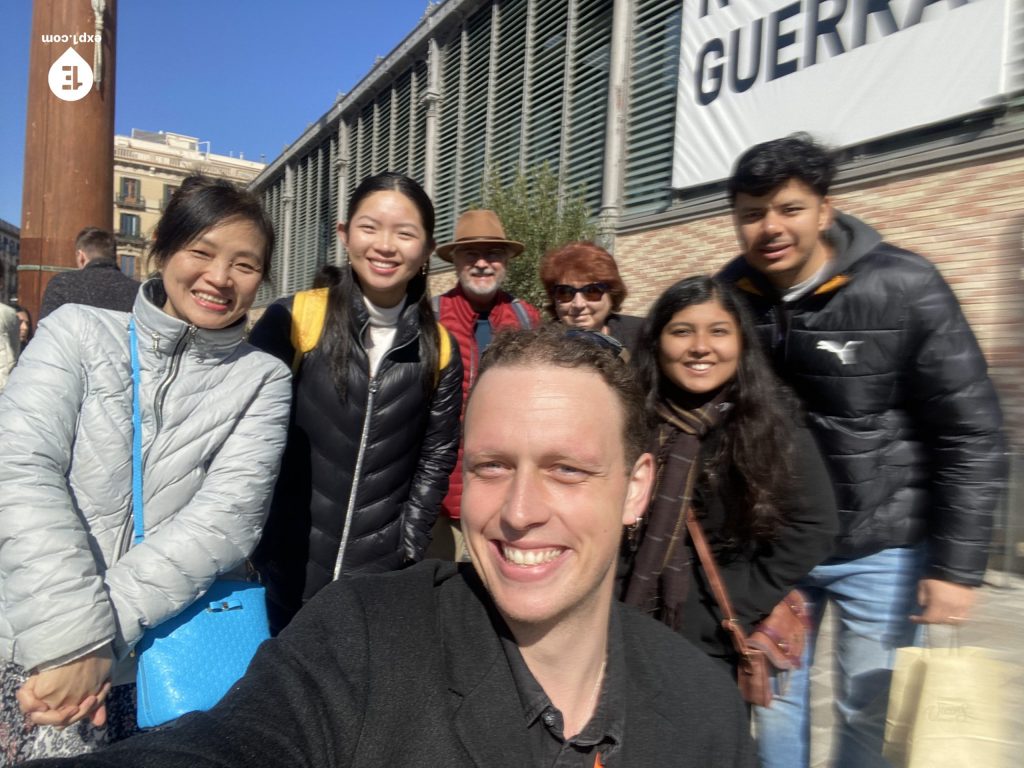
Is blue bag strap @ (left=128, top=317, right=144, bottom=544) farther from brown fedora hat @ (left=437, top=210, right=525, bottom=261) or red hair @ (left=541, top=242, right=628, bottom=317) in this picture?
brown fedora hat @ (left=437, top=210, right=525, bottom=261)

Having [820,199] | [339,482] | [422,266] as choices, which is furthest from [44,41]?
[820,199]

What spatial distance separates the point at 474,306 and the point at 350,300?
57.8 inches

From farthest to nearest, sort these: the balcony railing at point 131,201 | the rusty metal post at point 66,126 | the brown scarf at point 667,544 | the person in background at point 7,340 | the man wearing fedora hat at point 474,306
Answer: the balcony railing at point 131,201, the person in background at point 7,340, the rusty metal post at point 66,126, the man wearing fedora hat at point 474,306, the brown scarf at point 667,544

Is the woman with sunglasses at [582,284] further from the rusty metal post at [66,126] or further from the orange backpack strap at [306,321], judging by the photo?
the rusty metal post at [66,126]

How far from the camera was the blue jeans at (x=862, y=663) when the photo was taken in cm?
230

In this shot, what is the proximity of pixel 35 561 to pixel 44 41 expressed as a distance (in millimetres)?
4555

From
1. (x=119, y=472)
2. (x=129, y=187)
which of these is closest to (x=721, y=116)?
(x=119, y=472)

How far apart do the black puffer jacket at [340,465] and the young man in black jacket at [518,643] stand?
3.41 ft

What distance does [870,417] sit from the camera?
2.28 meters

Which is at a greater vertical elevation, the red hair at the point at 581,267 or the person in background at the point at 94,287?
the red hair at the point at 581,267

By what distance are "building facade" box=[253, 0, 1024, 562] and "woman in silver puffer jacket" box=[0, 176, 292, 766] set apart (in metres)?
2.09

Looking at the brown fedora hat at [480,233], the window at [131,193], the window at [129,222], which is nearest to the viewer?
the brown fedora hat at [480,233]

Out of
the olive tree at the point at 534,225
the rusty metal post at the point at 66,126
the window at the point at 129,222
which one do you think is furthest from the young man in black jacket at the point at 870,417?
the window at the point at 129,222

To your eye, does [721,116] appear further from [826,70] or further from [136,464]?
[136,464]
